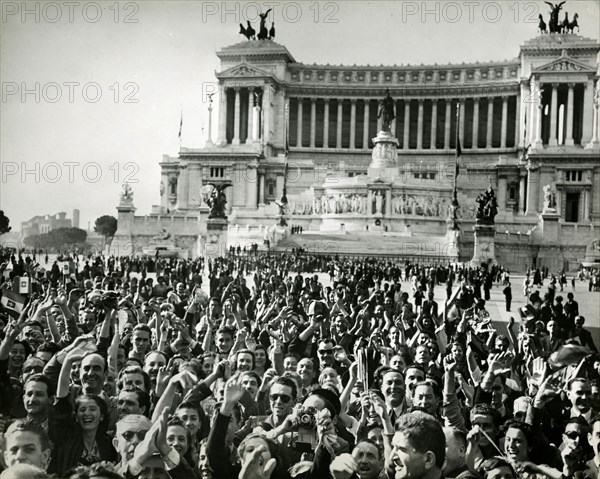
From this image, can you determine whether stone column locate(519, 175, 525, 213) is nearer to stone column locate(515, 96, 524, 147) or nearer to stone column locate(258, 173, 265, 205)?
stone column locate(515, 96, 524, 147)

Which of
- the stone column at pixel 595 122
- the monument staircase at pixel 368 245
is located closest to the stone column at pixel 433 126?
the stone column at pixel 595 122

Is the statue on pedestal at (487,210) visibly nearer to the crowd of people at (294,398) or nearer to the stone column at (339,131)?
the crowd of people at (294,398)

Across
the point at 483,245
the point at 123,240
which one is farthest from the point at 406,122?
the point at 123,240

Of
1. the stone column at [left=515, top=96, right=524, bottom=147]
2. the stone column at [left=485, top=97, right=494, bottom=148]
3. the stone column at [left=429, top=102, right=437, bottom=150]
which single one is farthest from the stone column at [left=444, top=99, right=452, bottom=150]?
the stone column at [left=515, top=96, right=524, bottom=147]

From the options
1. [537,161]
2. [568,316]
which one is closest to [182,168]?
[537,161]

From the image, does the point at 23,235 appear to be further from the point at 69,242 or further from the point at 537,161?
the point at 537,161
